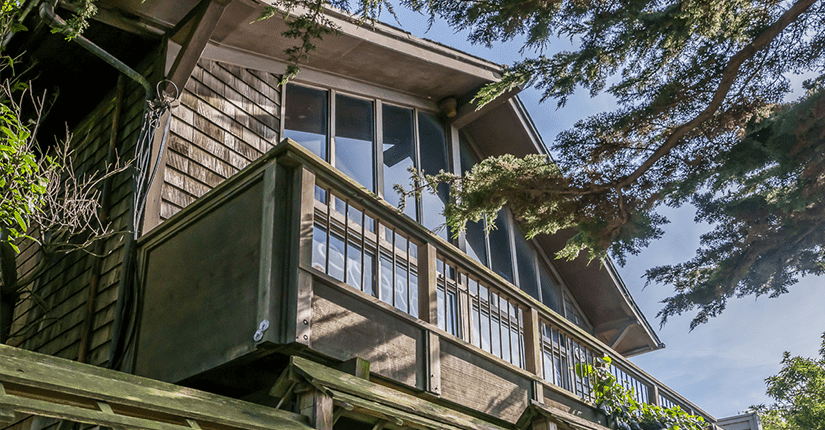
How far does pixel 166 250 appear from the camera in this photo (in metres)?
4.92

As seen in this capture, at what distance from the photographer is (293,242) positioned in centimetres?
391

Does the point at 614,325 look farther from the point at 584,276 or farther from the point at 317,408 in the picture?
the point at 317,408

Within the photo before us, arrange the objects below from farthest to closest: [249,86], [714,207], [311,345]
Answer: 1. [714,207]
2. [249,86]
3. [311,345]

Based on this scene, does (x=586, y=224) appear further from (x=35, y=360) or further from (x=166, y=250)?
(x=35, y=360)

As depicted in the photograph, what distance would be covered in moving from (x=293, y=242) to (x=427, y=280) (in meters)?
1.30

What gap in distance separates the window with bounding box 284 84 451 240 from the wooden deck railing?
63 centimetres

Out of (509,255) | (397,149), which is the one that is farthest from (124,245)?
(509,255)

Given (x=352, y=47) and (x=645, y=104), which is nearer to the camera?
(x=645, y=104)

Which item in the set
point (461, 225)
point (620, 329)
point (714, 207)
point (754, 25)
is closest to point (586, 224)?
point (461, 225)

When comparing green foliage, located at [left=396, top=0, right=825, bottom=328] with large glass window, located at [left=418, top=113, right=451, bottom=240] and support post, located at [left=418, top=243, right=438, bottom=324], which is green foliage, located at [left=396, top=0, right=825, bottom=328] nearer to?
support post, located at [left=418, top=243, right=438, bottom=324]

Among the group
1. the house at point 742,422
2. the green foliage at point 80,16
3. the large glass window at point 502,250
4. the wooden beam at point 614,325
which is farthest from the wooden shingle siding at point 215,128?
the house at point 742,422

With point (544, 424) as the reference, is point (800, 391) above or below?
above

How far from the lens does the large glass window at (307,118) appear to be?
7.06 meters

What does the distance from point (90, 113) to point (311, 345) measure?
4778mm
